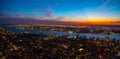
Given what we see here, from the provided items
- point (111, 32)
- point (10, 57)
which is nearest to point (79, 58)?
point (10, 57)

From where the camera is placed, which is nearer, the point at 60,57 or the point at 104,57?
the point at 60,57

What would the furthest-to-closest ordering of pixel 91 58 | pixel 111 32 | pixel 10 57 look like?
pixel 111 32 < pixel 91 58 < pixel 10 57

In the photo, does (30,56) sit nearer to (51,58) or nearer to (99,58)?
(51,58)

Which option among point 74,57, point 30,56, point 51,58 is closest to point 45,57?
point 51,58

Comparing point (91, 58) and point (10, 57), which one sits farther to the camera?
point (91, 58)

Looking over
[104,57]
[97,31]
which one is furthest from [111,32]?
[104,57]

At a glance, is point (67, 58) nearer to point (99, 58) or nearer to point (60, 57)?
point (60, 57)

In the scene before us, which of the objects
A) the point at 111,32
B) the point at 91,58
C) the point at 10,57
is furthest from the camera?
the point at 111,32
